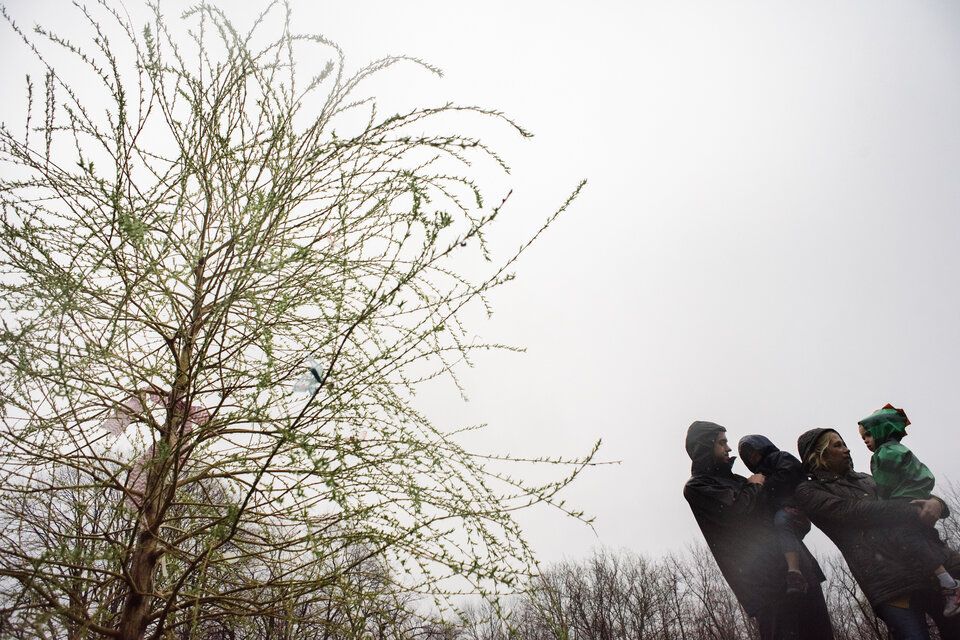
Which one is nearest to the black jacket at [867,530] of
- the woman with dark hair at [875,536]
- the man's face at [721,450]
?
the woman with dark hair at [875,536]

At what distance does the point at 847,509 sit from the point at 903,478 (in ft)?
1.24

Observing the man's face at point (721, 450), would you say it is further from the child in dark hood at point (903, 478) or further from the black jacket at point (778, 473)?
the child in dark hood at point (903, 478)

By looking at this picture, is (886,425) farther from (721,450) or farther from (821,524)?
(721,450)

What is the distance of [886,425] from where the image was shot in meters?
2.74

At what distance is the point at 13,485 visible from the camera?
1.43m

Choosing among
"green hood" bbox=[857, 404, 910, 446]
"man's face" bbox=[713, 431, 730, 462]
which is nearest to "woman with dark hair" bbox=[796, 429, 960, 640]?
"green hood" bbox=[857, 404, 910, 446]

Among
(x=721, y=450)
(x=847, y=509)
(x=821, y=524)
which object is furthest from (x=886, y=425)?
(x=721, y=450)

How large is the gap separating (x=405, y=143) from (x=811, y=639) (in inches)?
122

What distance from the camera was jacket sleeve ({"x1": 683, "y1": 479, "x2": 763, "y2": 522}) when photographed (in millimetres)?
2682

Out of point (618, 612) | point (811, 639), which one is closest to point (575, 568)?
point (618, 612)

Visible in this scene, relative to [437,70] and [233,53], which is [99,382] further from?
[437,70]

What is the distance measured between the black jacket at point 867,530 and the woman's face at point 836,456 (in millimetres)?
52

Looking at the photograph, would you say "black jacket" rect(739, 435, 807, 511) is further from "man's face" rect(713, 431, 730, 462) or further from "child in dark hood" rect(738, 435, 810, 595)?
"man's face" rect(713, 431, 730, 462)

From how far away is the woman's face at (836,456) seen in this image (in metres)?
2.75
